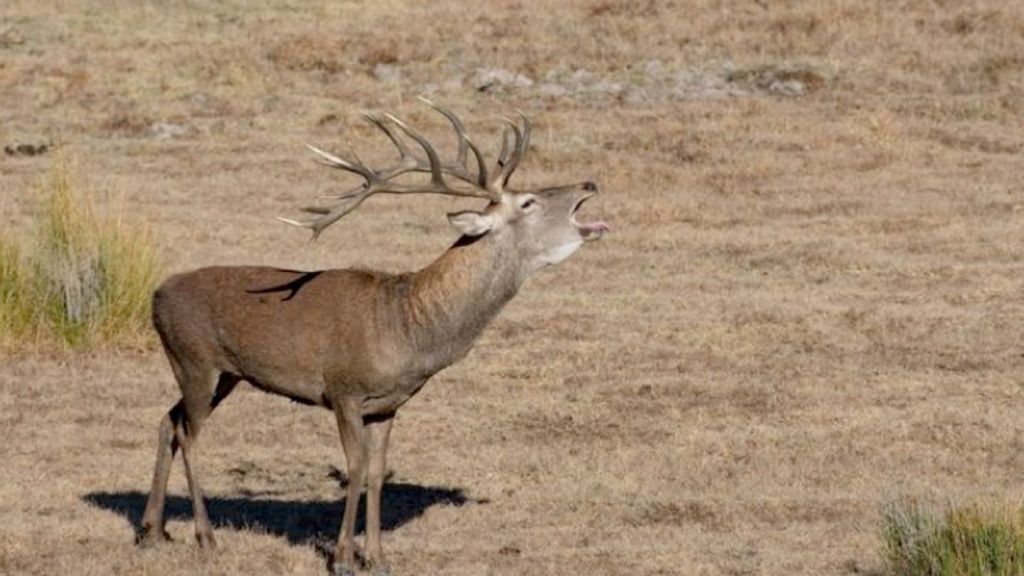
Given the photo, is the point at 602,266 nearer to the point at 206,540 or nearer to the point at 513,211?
the point at 513,211

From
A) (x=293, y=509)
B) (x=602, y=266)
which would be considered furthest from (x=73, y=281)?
(x=602, y=266)

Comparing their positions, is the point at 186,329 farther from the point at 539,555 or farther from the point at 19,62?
the point at 19,62

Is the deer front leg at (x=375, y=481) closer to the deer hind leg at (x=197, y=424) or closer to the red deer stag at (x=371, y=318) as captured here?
the red deer stag at (x=371, y=318)

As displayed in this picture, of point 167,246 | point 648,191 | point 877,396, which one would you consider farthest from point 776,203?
point 877,396

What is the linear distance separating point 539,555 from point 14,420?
4.97 m

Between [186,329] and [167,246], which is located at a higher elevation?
[186,329]

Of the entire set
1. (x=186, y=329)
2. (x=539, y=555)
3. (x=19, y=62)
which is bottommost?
(x=19, y=62)

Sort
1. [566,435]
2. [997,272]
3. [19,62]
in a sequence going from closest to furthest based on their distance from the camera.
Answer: [566,435] < [997,272] < [19,62]

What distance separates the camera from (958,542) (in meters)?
9.45

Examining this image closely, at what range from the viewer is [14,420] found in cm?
1445

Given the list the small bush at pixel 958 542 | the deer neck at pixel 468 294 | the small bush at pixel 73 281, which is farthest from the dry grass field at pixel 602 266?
the deer neck at pixel 468 294

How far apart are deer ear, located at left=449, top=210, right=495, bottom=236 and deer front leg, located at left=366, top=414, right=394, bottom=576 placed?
1013mm

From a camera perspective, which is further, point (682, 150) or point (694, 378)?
point (682, 150)

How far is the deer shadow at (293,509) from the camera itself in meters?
11.8
